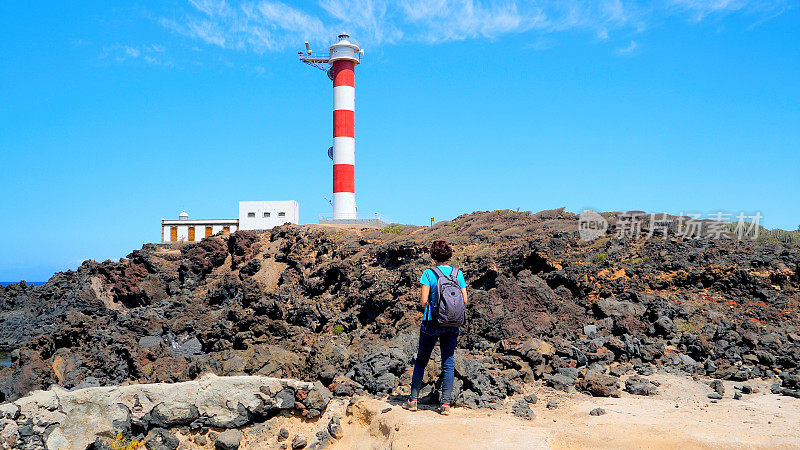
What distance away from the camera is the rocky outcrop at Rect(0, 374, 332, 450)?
7344mm

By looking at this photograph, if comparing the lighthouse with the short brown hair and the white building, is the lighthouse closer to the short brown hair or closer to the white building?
the white building

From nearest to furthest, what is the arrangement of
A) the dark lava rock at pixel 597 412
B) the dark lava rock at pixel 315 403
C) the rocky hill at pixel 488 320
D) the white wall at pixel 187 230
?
the dark lava rock at pixel 597 412, the dark lava rock at pixel 315 403, the rocky hill at pixel 488 320, the white wall at pixel 187 230

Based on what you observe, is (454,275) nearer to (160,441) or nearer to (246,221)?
(160,441)

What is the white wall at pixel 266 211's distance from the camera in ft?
130

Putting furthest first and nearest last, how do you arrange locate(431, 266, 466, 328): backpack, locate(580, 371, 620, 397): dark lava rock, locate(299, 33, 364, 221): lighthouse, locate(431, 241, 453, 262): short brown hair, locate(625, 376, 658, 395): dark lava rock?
locate(299, 33, 364, 221): lighthouse, locate(625, 376, 658, 395): dark lava rock, locate(580, 371, 620, 397): dark lava rock, locate(431, 241, 453, 262): short brown hair, locate(431, 266, 466, 328): backpack

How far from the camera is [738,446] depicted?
580 cm

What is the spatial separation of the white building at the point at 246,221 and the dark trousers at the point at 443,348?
32856 mm

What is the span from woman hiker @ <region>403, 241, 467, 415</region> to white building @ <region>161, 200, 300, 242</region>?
3291cm

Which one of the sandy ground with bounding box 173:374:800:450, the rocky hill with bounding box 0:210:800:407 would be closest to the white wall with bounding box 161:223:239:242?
the rocky hill with bounding box 0:210:800:407

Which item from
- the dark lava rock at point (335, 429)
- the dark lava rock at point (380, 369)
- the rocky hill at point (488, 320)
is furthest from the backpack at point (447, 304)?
the dark lava rock at point (380, 369)

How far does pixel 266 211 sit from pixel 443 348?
113ft

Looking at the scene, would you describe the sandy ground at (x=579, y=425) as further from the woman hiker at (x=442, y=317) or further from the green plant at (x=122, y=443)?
the green plant at (x=122, y=443)

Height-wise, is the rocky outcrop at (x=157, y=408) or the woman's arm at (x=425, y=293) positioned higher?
the woman's arm at (x=425, y=293)

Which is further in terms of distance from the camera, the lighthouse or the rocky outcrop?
the lighthouse
